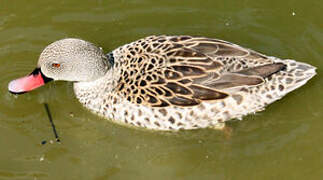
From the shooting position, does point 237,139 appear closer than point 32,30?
Yes

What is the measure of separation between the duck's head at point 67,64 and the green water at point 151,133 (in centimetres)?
51

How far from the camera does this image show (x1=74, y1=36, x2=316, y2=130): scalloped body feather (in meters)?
6.04

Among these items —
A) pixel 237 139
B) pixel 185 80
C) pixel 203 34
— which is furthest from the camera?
pixel 203 34

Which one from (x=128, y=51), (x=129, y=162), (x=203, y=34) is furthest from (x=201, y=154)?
(x=203, y=34)

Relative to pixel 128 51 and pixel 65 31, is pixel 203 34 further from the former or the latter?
pixel 65 31

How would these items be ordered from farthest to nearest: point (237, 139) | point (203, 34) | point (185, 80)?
point (203, 34)
point (237, 139)
point (185, 80)

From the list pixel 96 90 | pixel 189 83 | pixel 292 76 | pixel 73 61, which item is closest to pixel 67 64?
pixel 73 61

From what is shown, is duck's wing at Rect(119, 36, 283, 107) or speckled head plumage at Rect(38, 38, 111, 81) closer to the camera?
duck's wing at Rect(119, 36, 283, 107)

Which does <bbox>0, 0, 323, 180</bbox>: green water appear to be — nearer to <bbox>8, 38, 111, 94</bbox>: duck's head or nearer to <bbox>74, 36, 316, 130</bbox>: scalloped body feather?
<bbox>74, 36, 316, 130</bbox>: scalloped body feather

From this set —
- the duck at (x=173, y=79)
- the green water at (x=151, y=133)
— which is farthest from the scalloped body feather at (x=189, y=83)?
the green water at (x=151, y=133)

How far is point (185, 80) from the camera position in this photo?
6.03 m

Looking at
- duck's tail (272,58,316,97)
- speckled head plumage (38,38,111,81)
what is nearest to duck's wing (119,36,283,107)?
duck's tail (272,58,316,97)

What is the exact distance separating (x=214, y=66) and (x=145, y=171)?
160 cm

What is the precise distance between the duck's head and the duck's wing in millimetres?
467
